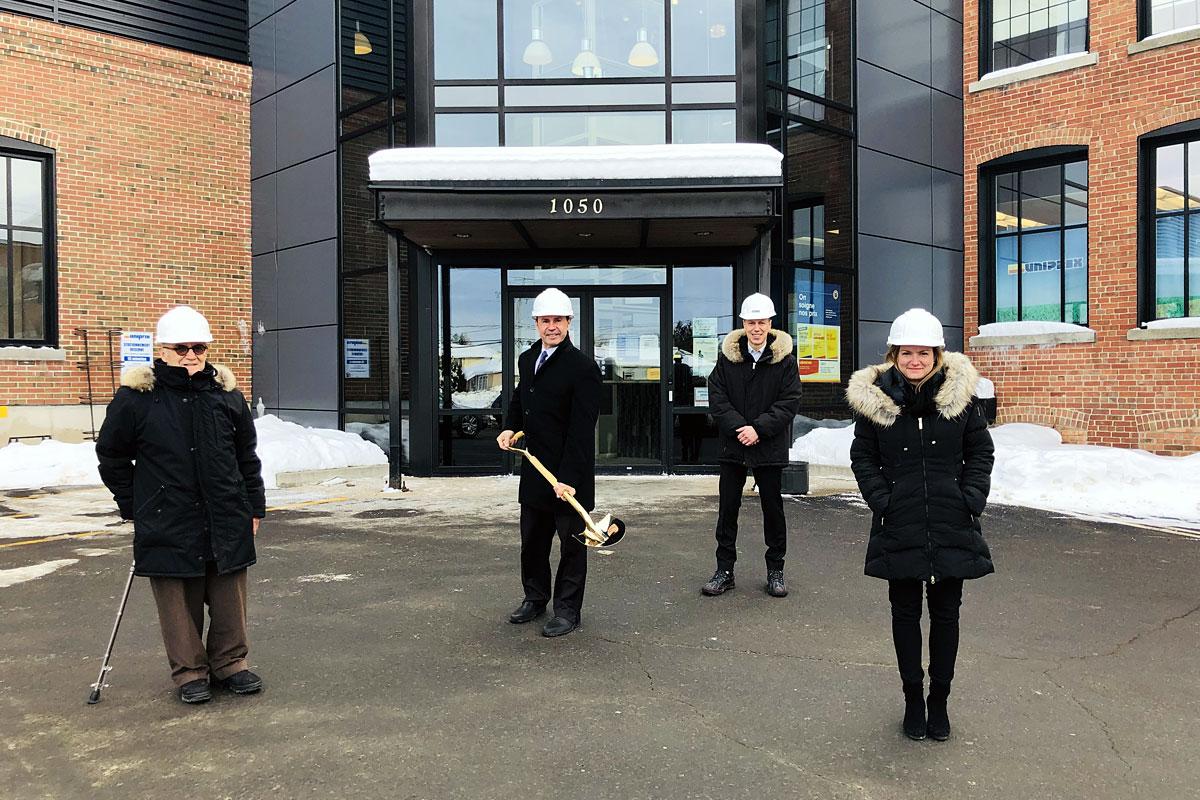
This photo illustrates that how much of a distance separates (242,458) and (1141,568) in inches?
250

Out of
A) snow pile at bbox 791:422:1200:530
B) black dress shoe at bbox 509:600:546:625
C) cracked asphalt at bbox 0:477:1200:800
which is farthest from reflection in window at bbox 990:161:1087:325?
black dress shoe at bbox 509:600:546:625

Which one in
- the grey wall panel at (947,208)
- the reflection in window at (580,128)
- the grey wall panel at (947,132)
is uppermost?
the grey wall panel at (947,132)

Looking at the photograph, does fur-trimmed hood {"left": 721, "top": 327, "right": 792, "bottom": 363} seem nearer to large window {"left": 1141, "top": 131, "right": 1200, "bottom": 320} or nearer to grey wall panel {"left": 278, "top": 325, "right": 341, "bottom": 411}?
large window {"left": 1141, "top": 131, "right": 1200, "bottom": 320}

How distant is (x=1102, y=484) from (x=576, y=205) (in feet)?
22.0

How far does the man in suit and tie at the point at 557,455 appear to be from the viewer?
5168 mm

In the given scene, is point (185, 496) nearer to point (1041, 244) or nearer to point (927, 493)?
point (927, 493)

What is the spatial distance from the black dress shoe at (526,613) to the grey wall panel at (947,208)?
11544 millimetres

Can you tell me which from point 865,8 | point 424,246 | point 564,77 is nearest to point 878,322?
point 865,8

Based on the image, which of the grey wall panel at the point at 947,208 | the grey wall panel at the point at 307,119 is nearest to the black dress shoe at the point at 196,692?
the grey wall panel at the point at 307,119

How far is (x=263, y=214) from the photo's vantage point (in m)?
15.8

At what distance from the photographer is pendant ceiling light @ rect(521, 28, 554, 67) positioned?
1211cm

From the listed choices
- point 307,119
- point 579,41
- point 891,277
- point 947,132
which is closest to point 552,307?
point 579,41

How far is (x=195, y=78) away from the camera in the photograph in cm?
1523

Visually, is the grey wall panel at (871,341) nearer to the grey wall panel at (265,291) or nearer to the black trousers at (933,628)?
the grey wall panel at (265,291)
